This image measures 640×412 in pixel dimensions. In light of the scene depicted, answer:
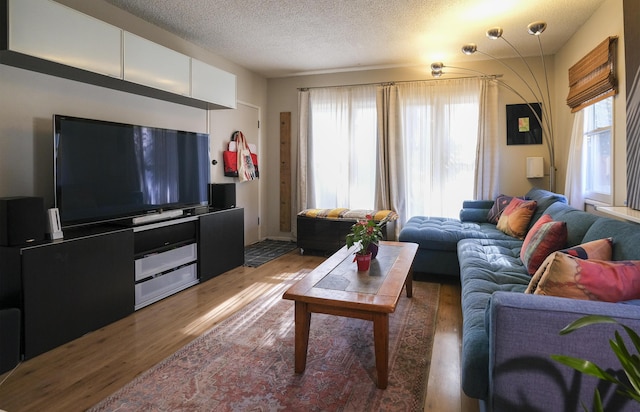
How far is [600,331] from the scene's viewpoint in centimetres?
114

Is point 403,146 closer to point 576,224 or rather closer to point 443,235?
point 443,235

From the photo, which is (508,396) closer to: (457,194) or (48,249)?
(48,249)

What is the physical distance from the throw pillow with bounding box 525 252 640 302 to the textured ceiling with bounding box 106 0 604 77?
8.38ft

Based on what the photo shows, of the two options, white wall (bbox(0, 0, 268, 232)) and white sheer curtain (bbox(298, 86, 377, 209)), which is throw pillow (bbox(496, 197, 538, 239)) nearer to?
white sheer curtain (bbox(298, 86, 377, 209))

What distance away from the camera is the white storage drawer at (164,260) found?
3.00m

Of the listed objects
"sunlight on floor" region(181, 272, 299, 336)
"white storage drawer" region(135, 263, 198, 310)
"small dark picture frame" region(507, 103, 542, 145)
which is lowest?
"sunlight on floor" region(181, 272, 299, 336)

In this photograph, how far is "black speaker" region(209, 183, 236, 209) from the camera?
4.21m

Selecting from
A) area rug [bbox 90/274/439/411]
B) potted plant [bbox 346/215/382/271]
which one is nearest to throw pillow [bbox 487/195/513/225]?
area rug [bbox 90/274/439/411]

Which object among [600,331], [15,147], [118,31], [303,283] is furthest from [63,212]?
[600,331]

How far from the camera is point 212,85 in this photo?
3.88 m

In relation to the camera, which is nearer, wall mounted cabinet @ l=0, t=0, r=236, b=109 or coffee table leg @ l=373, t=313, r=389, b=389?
coffee table leg @ l=373, t=313, r=389, b=389

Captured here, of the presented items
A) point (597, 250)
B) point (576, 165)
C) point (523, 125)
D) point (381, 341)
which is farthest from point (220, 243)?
point (523, 125)

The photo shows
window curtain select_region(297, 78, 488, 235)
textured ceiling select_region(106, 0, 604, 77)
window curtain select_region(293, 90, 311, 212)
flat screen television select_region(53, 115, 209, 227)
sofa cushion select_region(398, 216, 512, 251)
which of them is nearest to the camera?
flat screen television select_region(53, 115, 209, 227)

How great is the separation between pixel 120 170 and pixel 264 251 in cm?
244
